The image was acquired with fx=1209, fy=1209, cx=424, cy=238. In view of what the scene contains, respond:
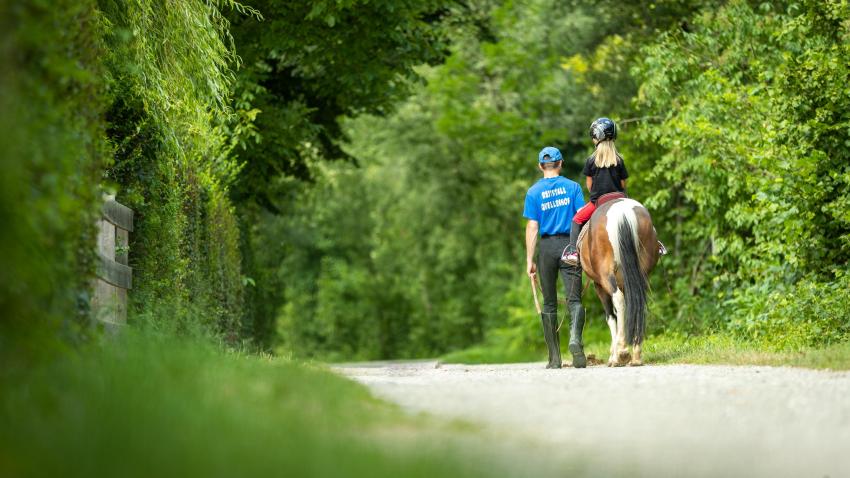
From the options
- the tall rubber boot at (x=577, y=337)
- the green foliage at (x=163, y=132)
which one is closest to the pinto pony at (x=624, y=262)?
the tall rubber boot at (x=577, y=337)

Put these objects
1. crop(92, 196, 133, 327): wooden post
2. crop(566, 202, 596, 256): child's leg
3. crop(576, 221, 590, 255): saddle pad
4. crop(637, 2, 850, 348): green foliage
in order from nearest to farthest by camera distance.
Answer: crop(92, 196, 133, 327): wooden post
crop(576, 221, 590, 255): saddle pad
crop(566, 202, 596, 256): child's leg
crop(637, 2, 850, 348): green foliage

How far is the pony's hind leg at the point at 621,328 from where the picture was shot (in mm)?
12148

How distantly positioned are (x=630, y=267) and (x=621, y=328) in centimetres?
65

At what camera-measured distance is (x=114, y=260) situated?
10.1 metres

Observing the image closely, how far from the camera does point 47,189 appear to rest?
589 cm

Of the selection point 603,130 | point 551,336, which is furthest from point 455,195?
point 603,130

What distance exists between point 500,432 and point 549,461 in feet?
2.82

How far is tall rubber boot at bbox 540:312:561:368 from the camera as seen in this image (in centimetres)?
1323

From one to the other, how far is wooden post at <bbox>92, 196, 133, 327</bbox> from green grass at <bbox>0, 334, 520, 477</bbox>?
6.22ft

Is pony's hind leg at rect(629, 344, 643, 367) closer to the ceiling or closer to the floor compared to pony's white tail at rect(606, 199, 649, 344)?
closer to the floor

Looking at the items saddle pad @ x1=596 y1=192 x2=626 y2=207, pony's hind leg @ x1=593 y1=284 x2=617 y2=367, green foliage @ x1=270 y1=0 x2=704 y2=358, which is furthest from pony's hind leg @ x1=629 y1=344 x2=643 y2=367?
green foliage @ x1=270 y1=0 x2=704 y2=358

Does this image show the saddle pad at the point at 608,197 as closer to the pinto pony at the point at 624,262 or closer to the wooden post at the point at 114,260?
the pinto pony at the point at 624,262

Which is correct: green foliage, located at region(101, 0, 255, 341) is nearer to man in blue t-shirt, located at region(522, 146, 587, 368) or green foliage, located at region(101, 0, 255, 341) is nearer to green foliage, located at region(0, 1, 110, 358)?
green foliage, located at region(0, 1, 110, 358)

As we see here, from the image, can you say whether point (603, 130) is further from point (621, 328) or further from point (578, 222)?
point (621, 328)
